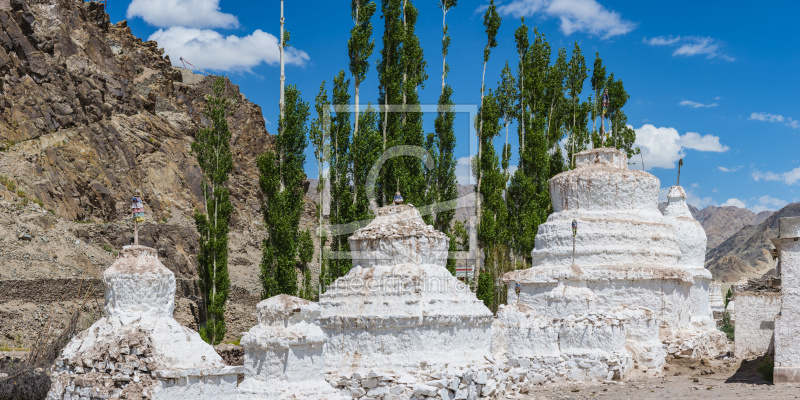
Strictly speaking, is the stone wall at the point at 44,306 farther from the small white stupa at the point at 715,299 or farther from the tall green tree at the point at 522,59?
the small white stupa at the point at 715,299

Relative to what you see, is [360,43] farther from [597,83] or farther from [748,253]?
[748,253]

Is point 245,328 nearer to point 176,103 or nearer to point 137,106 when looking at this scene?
point 137,106

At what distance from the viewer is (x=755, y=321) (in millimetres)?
20891

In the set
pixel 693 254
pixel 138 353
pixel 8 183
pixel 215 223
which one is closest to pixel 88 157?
pixel 8 183

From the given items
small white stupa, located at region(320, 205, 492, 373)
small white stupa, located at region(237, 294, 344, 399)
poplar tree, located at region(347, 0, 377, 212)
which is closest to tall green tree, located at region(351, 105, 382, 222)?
poplar tree, located at region(347, 0, 377, 212)

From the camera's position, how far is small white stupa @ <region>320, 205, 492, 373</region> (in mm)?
13938

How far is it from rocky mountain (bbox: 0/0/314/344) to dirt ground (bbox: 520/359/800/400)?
73.0 feet

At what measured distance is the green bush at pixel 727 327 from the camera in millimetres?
28294

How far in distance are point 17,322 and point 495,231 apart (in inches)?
754

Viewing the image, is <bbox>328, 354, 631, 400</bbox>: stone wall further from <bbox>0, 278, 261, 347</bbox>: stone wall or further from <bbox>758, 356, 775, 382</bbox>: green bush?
<bbox>0, 278, 261, 347</bbox>: stone wall

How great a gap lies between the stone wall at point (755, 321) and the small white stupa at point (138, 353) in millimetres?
16313

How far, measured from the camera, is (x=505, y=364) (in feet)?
53.6

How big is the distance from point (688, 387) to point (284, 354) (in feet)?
34.9

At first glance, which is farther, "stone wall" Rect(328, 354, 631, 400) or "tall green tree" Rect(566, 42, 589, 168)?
"tall green tree" Rect(566, 42, 589, 168)
